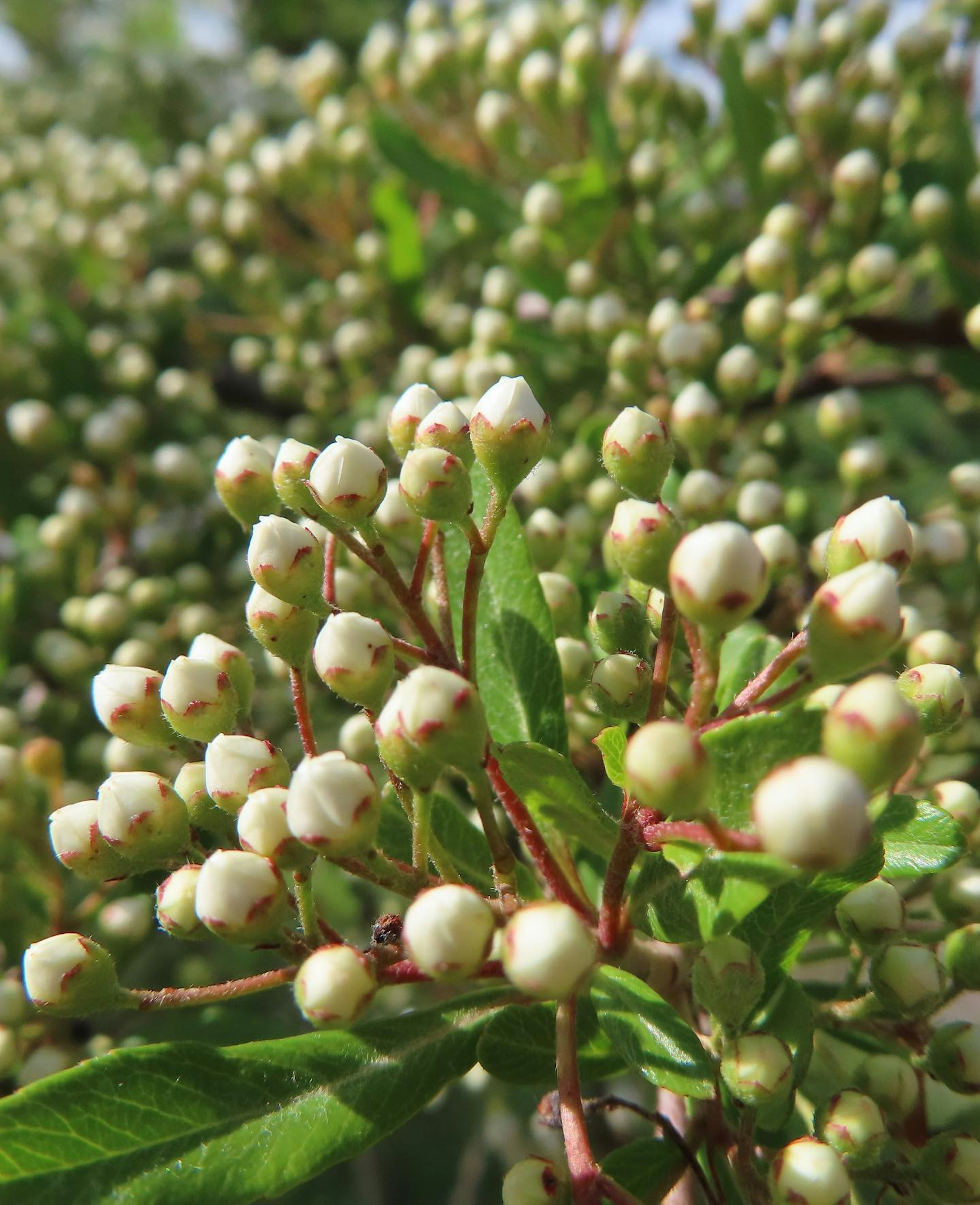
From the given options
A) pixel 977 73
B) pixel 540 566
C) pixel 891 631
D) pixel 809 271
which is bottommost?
pixel 891 631

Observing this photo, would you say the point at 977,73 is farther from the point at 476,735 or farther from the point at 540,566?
the point at 476,735

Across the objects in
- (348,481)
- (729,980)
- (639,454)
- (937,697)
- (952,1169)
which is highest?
(348,481)

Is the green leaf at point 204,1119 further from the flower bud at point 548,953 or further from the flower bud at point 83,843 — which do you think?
the flower bud at point 548,953

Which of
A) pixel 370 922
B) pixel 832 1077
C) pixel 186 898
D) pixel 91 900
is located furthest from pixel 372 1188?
pixel 186 898

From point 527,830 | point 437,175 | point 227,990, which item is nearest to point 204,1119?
point 227,990

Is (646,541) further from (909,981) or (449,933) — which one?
(909,981)

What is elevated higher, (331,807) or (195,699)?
(195,699)
